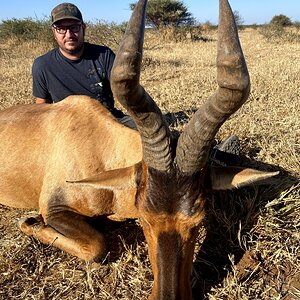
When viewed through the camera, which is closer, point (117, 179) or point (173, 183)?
point (173, 183)

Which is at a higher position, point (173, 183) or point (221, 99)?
point (221, 99)

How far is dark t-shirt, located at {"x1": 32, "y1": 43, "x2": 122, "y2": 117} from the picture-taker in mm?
6027

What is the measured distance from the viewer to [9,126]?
15.5ft

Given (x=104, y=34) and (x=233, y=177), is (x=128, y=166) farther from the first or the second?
(x=104, y=34)

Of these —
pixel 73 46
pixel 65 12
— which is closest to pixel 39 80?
pixel 73 46

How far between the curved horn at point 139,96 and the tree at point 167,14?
30.6 m

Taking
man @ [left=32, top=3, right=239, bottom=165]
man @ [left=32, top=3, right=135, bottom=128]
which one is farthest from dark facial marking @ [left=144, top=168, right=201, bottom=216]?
man @ [left=32, top=3, right=135, bottom=128]

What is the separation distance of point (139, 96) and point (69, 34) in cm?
348

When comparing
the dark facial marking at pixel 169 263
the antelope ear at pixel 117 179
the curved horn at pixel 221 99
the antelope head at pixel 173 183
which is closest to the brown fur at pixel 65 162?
the antelope ear at pixel 117 179

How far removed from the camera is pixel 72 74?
6023 millimetres

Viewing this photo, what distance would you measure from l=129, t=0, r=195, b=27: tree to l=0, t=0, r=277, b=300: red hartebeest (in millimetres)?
29203

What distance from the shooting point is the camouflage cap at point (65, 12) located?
5.62m

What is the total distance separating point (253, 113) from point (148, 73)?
20.3 feet

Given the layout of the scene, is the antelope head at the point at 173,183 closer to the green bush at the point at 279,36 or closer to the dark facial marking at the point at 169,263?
the dark facial marking at the point at 169,263
